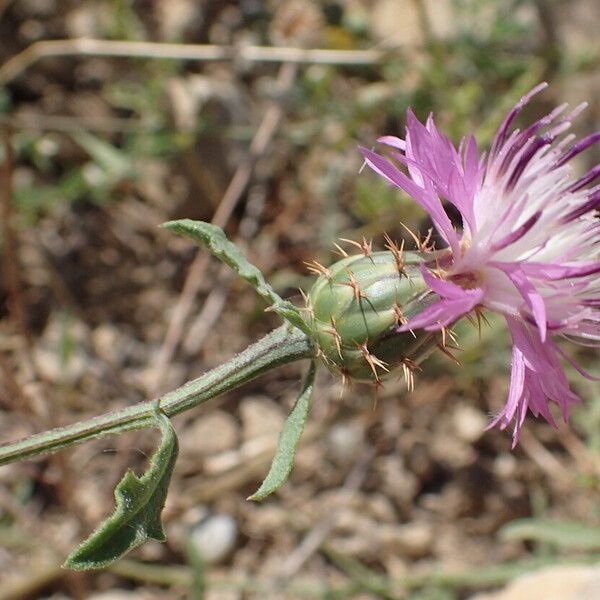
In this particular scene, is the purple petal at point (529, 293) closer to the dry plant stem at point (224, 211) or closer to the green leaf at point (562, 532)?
the green leaf at point (562, 532)

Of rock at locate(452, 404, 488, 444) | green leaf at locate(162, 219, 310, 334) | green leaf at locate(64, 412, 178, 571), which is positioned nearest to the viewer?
green leaf at locate(64, 412, 178, 571)

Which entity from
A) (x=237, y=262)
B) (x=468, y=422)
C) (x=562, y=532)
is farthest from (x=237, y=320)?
(x=237, y=262)

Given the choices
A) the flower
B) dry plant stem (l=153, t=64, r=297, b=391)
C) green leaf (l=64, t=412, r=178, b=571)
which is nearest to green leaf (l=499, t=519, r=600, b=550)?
the flower

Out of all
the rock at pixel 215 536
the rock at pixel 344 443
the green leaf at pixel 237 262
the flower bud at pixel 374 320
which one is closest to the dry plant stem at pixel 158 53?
the rock at pixel 344 443

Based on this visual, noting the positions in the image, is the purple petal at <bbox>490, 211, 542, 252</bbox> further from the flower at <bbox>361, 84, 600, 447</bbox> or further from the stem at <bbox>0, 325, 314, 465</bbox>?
the stem at <bbox>0, 325, 314, 465</bbox>

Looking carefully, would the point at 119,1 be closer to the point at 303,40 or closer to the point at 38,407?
the point at 303,40
